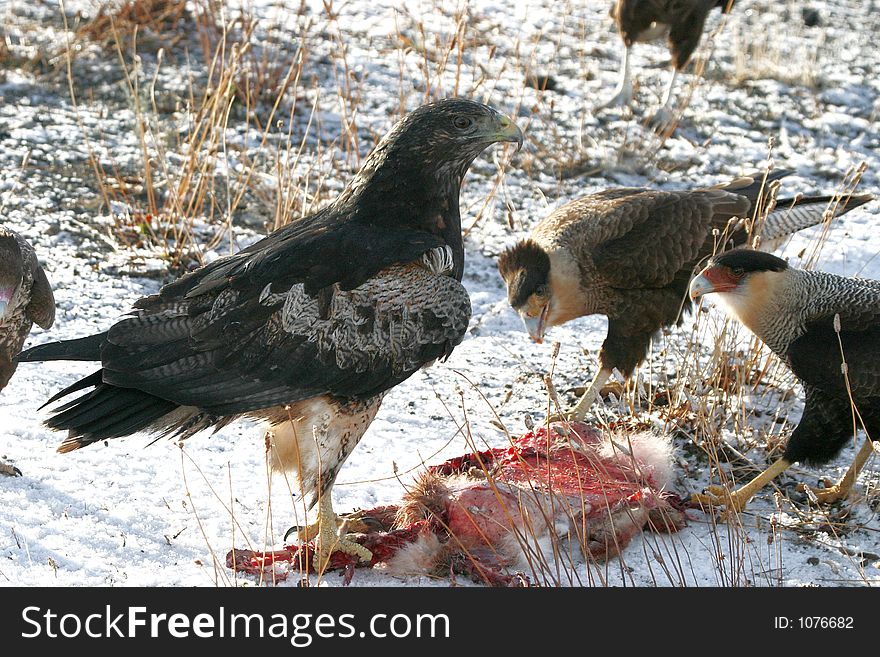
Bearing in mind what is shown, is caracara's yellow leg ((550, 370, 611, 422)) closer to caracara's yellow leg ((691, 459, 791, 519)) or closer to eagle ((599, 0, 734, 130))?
caracara's yellow leg ((691, 459, 791, 519))

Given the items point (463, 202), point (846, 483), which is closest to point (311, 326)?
point (846, 483)

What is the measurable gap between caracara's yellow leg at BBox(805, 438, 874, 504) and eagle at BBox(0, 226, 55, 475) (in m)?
3.32

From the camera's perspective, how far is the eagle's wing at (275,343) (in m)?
3.64

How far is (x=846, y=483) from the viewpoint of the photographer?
4.33 meters

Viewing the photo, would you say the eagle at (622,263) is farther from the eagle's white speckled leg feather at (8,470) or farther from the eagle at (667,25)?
the eagle at (667,25)

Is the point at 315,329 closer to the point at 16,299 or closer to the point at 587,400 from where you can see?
the point at 16,299

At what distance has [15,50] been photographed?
8.57 m

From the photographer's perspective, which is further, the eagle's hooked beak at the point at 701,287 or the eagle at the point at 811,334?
the eagle's hooked beak at the point at 701,287

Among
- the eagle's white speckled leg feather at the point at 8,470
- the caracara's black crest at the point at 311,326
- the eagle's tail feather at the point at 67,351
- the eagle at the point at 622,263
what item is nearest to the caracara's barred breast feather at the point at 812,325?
the eagle at the point at 622,263

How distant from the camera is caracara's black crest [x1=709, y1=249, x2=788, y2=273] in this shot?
419 cm

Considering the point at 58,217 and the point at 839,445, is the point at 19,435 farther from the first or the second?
the point at 839,445

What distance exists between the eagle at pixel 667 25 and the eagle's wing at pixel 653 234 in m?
3.08

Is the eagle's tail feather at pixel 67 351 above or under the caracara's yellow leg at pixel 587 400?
above

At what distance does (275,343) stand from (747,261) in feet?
6.18
